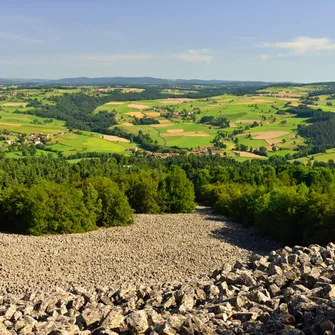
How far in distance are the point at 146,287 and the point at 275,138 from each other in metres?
122

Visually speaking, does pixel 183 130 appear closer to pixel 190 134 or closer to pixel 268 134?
pixel 190 134

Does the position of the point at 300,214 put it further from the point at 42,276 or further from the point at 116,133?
the point at 116,133

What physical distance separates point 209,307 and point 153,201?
135 ft

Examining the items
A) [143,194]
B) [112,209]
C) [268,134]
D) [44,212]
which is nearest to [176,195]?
[143,194]

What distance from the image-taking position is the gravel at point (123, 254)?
29.1 m

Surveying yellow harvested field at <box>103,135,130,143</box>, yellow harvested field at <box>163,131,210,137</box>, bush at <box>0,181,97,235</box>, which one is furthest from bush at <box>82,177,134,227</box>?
yellow harvested field at <box>163,131,210,137</box>

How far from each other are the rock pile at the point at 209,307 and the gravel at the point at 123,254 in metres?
6.05

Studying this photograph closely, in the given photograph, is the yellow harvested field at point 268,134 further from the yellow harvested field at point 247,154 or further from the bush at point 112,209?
the bush at point 112,209

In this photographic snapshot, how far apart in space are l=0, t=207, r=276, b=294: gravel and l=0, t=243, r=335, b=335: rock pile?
19.9 ft

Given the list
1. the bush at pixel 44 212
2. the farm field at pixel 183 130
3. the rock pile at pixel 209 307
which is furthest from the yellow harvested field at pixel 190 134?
the rock pile at pixel 209 307

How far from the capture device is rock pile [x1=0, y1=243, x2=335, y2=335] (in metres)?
14.2

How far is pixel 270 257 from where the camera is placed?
2472 centimetres

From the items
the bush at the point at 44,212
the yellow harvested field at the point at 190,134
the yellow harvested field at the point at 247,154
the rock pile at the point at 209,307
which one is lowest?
the yellow harvested field at the point at 247,154

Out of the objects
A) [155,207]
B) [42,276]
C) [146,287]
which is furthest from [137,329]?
[155,207]
